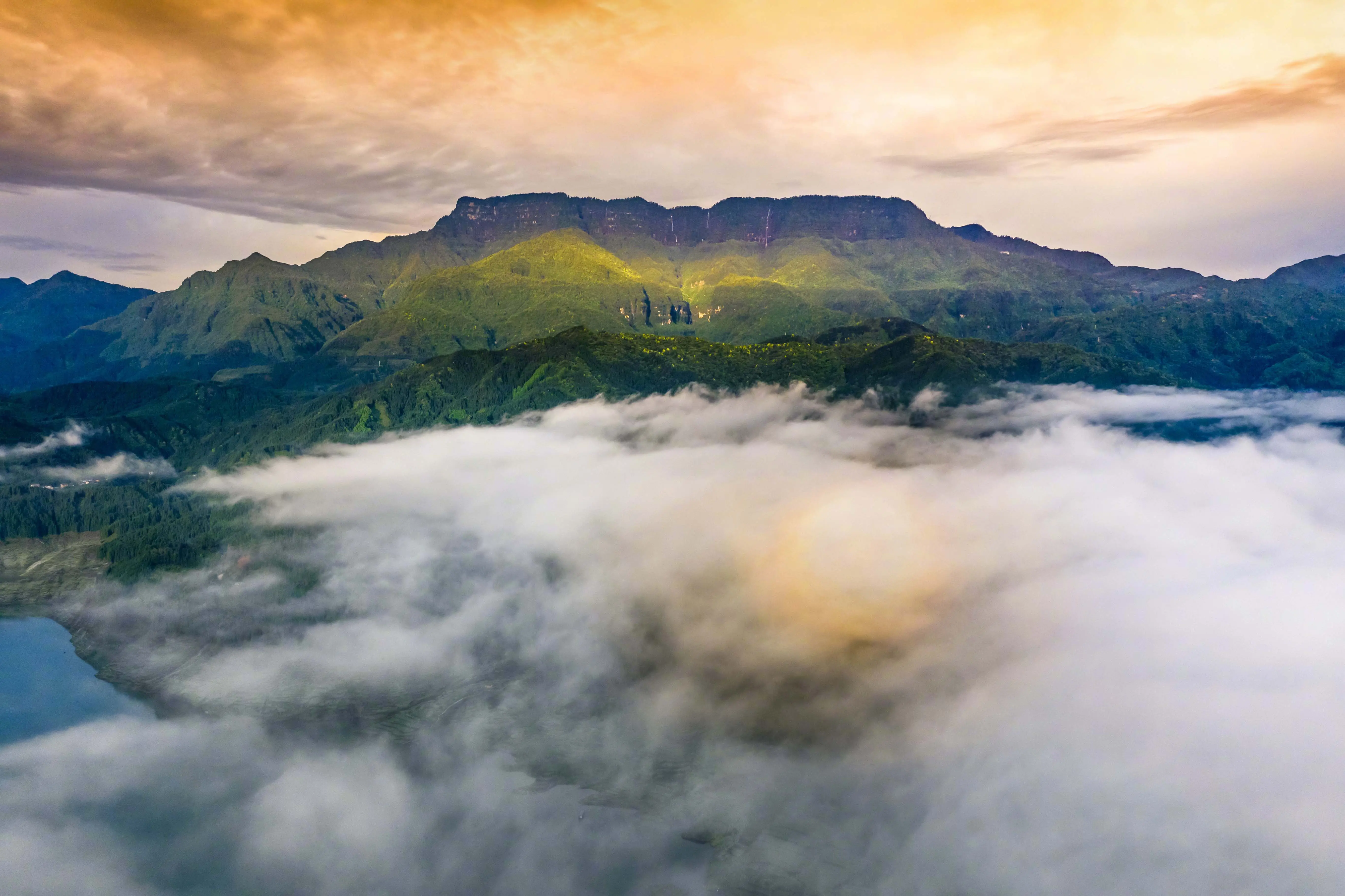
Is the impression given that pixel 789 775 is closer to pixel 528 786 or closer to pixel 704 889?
pixel 704 889

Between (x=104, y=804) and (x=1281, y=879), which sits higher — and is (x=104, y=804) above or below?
below

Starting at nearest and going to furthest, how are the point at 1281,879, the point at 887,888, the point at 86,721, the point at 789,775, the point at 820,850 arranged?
the point at 1281,879, the point at 887,888, the point at 820,850, the point at 789,775, the point at 86,721

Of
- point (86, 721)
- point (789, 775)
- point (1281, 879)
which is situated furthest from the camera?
point (86, 721)

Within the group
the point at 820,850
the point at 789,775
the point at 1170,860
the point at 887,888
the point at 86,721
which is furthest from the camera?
the point at 86,721

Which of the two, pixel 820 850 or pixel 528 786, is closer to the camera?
pixel 820 850

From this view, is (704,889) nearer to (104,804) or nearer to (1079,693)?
(1079,693)

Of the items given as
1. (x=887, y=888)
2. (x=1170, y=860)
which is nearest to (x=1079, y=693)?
(x=1170, y=860)

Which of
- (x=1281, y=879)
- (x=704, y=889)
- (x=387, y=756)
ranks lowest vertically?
(x=704, y=889)

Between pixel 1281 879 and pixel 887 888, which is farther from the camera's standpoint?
pixel 887 888

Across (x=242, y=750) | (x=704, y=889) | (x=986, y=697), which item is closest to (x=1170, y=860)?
(x=986, y=697)
